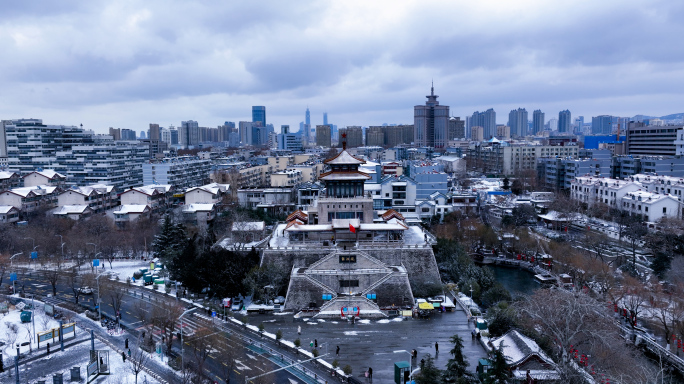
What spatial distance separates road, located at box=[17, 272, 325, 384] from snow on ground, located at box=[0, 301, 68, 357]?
8.38 feet

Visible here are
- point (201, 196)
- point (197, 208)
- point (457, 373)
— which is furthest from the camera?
point (201, 196)

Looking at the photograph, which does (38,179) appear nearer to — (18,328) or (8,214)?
(8,214)

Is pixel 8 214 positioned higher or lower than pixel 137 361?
higher

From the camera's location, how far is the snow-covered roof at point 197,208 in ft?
164

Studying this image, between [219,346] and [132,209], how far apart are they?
30.3 meters

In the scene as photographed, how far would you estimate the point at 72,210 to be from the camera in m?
50.2

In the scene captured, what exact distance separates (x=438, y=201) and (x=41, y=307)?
3504cm

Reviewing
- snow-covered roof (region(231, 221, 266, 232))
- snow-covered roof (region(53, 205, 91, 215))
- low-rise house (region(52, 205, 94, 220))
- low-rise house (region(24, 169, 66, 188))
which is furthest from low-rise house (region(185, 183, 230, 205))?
low-rise house (region(24, 169, 66, 188))

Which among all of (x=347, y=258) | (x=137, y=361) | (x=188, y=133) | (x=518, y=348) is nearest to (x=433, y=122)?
(x=188, y=133)

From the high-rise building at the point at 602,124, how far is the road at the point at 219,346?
166867mm

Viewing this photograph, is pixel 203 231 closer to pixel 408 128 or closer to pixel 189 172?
pixel 189 172

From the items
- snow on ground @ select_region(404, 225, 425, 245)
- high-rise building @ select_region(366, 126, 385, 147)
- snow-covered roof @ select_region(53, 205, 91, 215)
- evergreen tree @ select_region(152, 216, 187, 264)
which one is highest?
high-rise building @ select_region(366, 126, 385, 147)

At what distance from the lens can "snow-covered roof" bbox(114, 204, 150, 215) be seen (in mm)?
49250

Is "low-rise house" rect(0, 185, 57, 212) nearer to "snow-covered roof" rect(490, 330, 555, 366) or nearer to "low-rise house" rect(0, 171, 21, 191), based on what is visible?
"low-rise house" rect(0, 171, 21, 191)
